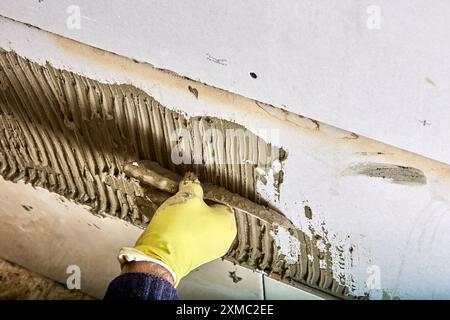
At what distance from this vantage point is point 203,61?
0.91 meters

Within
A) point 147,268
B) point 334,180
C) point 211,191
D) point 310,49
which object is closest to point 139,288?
point 147,268

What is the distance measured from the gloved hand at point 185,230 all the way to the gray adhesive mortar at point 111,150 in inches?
2.2

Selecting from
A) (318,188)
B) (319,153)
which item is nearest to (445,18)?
(319,153)

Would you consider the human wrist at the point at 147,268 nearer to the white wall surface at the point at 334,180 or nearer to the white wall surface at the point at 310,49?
the white wall surface at the point at 334,180

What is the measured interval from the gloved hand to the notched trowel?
0.03 meters

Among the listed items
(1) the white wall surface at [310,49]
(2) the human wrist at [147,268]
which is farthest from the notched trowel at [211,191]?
(1) the white wall surface at [310,49]

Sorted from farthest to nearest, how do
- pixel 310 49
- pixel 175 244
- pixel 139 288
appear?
pixel 175 244, pixel 139 288, pixel 310 49

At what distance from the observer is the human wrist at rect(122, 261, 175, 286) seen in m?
1.11

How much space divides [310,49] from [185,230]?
1.95ft

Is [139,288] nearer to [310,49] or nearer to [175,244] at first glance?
[175,244]

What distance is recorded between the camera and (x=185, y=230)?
1225 mm

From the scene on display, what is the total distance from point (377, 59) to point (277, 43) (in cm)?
16

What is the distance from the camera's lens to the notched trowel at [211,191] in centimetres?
124
